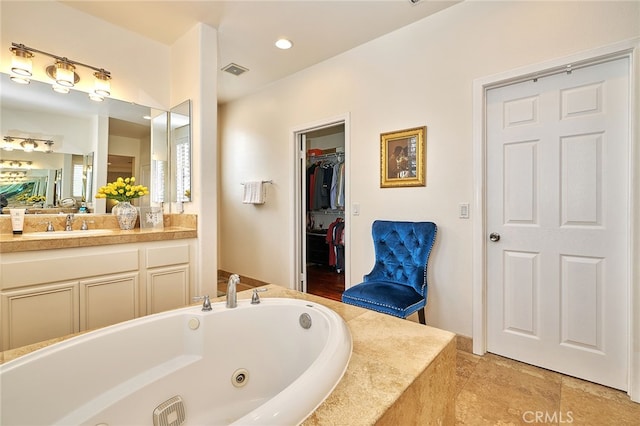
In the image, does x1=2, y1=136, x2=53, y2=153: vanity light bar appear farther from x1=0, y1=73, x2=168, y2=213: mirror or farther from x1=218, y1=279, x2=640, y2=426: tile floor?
x1=218, y1=279, x2=640, y2=426: tile floor

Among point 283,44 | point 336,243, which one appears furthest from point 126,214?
point 336,243

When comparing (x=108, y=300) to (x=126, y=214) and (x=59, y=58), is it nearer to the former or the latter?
(x=126, y=214)

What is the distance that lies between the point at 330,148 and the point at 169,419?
4225 mm

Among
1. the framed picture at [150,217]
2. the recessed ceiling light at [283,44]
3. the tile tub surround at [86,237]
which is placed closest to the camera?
the tile tub surround at [86,237]

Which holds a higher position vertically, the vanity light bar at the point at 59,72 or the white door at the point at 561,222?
the vanity light bar at the point at 59,72

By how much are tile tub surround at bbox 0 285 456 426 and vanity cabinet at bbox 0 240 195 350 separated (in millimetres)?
751

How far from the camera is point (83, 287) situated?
1.78 metres

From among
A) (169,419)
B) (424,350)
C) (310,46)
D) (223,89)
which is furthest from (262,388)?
(223,89)

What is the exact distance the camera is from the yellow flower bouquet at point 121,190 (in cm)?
229

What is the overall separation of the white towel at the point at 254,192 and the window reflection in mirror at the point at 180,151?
109 cm

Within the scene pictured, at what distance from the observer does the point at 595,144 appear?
69.6 inches

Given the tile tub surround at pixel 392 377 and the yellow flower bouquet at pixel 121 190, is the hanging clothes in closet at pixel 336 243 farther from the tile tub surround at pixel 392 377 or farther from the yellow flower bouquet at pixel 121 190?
the tile tub surround at pixel 392 377

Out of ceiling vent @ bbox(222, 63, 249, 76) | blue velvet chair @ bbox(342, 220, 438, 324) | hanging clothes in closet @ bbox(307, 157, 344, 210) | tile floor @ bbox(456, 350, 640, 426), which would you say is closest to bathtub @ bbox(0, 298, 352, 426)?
blue velvet chair @ bbox(342, 220, 438, 324)

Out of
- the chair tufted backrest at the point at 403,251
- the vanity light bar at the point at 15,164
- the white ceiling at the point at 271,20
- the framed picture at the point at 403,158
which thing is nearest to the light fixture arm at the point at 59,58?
the white ceiling at the point at 271,20
